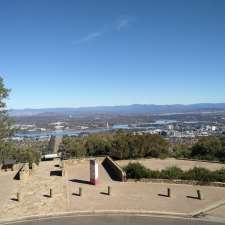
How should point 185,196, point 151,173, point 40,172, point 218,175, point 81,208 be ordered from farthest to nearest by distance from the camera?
1. point 40,172
2. point 151,173
3. point 218,175
4. point 185,196
5. point 81,208

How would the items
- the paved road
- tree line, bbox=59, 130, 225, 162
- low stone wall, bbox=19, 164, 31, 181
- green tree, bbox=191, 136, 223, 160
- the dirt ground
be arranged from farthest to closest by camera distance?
green tree, bbox=191, 136, 223, 160, tree line, bbox=59, 130, 225, 162, low stone wall, bbox=19, 164, 31, 181, the dirt ground, the paved road

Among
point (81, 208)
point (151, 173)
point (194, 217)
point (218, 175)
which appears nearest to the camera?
point (194, 217)

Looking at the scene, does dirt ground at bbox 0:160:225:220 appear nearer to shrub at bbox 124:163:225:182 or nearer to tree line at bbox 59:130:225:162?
shrub at bbox 124:163:225:182

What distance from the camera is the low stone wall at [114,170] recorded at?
2578 centimetres

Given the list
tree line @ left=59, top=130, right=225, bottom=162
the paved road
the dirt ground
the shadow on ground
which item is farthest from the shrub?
tree line @ left=59, top=130, right=225, bottom=162

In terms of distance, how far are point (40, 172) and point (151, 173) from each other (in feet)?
31.1

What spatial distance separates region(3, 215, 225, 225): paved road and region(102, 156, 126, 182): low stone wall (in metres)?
7.79

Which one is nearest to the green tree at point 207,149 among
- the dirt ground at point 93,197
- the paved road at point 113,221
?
the dirt ground at point 93,197

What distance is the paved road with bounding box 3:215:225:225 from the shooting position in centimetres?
1684

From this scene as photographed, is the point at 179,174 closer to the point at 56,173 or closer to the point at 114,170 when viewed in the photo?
the point at 114,170

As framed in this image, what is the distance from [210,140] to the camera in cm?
4122

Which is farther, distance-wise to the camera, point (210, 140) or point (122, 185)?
point (210, 140)

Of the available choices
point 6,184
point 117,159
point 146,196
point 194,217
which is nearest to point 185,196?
point 146,196

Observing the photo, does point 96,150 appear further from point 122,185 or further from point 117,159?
point 122,185
